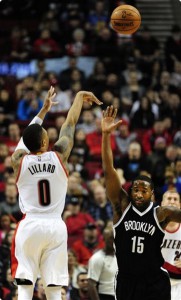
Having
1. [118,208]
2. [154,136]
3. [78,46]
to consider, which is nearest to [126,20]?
[118,208]

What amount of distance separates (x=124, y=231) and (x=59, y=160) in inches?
39.4

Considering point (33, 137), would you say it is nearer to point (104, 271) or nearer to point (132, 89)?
point (104, 271)

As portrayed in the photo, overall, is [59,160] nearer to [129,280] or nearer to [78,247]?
[129,280]

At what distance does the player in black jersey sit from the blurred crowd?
336 cm

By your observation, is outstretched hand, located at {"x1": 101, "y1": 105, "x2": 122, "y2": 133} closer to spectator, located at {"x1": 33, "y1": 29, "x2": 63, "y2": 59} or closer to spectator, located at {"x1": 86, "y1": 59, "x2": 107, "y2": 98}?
spectator, located at {"x1": 86, "y1": 59, "x2": 107, "y2": 98}

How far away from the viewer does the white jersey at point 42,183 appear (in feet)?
30.2

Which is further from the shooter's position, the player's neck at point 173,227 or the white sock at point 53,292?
the player's neck at point 173,227

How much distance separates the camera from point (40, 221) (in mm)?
9148

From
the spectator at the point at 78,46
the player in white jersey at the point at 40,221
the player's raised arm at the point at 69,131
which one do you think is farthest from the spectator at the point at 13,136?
the player in white jersey at the point at 40,221

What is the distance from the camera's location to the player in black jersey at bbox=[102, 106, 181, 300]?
905cm

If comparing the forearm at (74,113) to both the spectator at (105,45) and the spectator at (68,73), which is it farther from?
the spectator at (105,45)

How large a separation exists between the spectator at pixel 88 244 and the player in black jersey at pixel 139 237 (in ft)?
15.1

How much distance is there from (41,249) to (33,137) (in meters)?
1.15

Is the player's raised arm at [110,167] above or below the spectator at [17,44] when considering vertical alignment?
below
